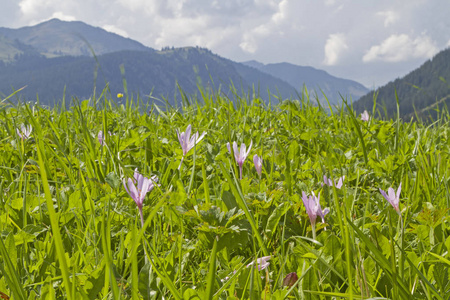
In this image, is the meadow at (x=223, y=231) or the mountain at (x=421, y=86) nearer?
the meadow at (x=223, y=231)

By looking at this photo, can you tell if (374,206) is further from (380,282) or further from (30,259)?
(30,259)

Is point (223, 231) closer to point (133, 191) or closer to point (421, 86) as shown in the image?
point (133, 191)

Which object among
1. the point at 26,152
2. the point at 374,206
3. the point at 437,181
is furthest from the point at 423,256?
the point at 26,152

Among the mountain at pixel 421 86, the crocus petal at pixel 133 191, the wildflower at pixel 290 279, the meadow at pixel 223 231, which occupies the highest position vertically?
the mountain at pixel 421 86

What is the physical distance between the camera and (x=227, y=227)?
1439 mm

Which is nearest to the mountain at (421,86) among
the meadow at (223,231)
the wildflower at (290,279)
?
the meadow at (223,231)

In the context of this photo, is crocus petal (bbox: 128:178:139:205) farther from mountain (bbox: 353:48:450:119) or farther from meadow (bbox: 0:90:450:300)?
mountain (bbox: 353:48:450:119)

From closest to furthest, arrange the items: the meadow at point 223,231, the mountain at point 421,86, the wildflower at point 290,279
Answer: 1. the meadow at point 223,231
2. the wildflower at point 290,279
3. the mountain at point 421,86

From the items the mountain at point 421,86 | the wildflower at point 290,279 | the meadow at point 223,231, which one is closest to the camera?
the meadow at point 223,231

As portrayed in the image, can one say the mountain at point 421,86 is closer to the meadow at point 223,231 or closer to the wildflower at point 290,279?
the meadow at point 223,231

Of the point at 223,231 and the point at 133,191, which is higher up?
the point at 133,191

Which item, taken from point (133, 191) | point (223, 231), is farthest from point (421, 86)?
point (133, 191)

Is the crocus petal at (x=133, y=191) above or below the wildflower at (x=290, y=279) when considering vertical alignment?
above

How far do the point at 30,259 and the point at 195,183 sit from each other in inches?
35.6
